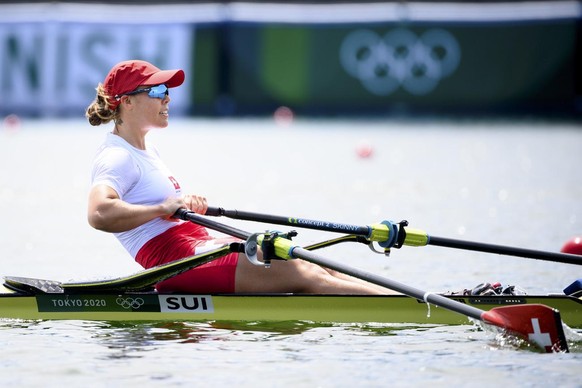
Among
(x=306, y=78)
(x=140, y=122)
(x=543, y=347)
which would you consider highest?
(x=306, y=78)

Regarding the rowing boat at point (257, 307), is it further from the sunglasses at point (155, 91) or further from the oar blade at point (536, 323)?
the sunglasses at point (155, 91)

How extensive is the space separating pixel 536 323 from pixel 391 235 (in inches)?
56.3

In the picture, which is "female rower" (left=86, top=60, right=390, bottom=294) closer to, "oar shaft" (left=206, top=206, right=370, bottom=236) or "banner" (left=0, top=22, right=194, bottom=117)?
"oar shaft" (left=206, top=206, right=370, bottom=236)

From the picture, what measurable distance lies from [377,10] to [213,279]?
849 inches

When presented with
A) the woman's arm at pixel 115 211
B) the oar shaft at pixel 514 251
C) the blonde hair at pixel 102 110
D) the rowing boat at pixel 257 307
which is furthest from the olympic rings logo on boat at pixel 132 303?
the oar shaft at pixel 514 251

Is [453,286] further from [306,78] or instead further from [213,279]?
[306,78]

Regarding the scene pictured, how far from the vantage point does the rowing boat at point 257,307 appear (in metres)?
7.70

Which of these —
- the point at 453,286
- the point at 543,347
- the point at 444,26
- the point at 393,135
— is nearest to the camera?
the point at 543,347

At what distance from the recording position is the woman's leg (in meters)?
7.83

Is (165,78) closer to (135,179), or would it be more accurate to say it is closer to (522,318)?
(135,179)

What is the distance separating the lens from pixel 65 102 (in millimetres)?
29609

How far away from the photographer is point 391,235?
26.7 feet

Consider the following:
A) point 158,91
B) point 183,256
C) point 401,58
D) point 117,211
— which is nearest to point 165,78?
point 158,91

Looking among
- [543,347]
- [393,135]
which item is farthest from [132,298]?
[393,135]
